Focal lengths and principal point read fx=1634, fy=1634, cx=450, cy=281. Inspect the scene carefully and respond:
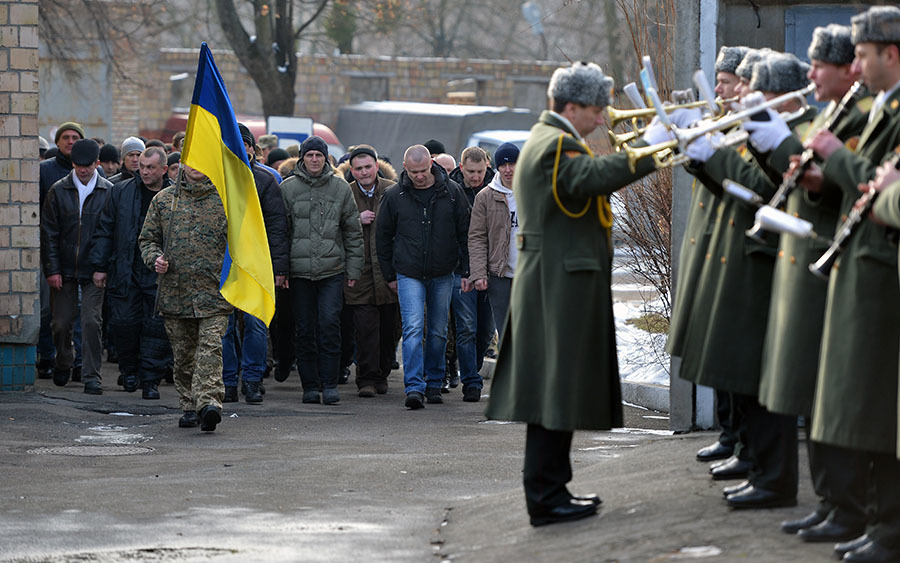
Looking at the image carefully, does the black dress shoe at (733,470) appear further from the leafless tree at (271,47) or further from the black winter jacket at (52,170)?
the leafless tree at (271,47)

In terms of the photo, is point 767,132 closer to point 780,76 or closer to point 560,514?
point 780,76

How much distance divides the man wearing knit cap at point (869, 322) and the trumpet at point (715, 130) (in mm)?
522

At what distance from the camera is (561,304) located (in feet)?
22.2

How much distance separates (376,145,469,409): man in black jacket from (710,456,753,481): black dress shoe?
5393 millimetres

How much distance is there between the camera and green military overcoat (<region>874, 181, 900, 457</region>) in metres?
5.29

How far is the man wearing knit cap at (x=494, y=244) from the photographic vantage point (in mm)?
12891

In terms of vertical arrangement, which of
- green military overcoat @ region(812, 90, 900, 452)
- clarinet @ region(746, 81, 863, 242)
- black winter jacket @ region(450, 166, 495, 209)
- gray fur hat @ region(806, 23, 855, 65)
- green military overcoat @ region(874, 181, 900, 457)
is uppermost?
gray fur hat @ region(806, 23, 855, 65)

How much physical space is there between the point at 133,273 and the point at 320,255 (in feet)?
5.30

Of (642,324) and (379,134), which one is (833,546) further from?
(379,134)

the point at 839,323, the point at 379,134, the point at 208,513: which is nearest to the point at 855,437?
the point at 839,323

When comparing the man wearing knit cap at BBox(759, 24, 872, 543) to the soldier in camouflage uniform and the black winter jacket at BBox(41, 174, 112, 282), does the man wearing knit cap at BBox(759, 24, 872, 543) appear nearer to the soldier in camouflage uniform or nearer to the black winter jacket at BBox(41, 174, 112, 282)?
the soldier in camouflage uniform

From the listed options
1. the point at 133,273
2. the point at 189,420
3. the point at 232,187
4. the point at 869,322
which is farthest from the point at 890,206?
the point at 133,273

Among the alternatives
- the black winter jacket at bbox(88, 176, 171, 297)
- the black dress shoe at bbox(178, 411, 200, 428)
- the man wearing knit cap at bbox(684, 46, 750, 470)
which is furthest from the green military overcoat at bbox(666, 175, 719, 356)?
the black winter jacket at bbox(88, 176, 171, 297)

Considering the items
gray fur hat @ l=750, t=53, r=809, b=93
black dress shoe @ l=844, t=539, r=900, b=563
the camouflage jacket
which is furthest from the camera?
the camouflage jacket
